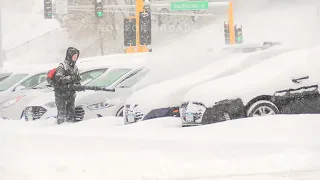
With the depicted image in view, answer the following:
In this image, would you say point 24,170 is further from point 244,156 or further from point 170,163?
point 244,156

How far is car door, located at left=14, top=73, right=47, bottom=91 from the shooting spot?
12.6 metres

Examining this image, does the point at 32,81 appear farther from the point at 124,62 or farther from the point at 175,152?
the point at 175,152

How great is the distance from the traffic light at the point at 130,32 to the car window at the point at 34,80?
8786mm

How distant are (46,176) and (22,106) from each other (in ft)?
22.2

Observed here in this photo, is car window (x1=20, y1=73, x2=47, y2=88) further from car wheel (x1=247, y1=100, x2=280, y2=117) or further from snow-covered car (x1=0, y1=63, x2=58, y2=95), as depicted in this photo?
car wheel (x1=247, y1=100, x2=280, y2=117)

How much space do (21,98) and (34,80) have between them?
1.14 meters

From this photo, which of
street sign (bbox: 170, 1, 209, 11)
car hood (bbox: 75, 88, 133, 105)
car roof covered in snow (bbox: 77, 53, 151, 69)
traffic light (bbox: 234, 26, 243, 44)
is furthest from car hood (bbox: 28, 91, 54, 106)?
traffic light (bbox: 234, 26, 243, 44)

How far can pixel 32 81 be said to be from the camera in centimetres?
1294

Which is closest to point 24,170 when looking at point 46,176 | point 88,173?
point 46,176

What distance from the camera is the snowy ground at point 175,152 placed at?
17.4 feet

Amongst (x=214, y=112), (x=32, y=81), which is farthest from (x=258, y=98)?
(x=32, y=81)

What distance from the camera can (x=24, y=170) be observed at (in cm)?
568

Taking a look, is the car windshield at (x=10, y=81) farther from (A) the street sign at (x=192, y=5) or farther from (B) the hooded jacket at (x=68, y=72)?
(A) the street sign at (x=192, y=5)

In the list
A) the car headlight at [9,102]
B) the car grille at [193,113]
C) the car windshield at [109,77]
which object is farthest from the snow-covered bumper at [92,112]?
the car grille at [193,113]
